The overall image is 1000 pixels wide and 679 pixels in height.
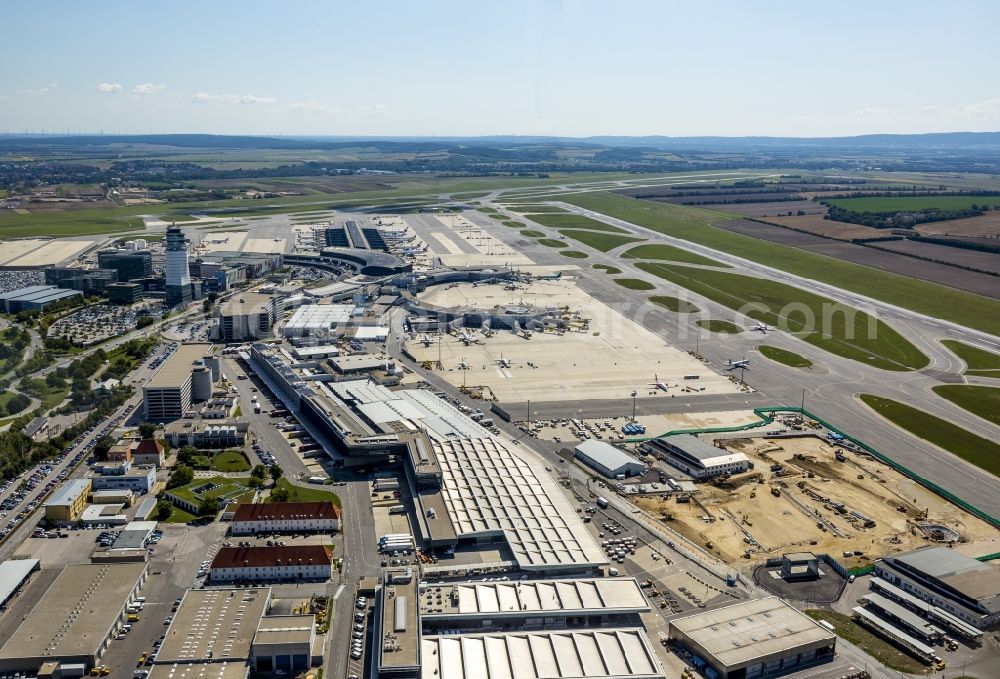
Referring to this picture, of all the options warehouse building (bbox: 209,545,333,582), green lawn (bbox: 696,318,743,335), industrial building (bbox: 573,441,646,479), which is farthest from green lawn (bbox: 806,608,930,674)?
green lawn (bbox: 696,318,743,335)

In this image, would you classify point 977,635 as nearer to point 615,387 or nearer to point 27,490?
point 615,387

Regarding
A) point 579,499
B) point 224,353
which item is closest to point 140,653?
point 579,499

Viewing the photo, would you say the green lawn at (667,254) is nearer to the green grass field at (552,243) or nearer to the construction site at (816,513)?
the green grass field at (552,243)

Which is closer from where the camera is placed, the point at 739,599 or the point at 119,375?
the point at 739,599

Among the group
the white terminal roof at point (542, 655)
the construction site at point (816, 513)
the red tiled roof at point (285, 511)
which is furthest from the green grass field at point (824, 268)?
the red tiled roof at point (285, 511)

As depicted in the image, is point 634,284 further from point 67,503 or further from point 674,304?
point 67,503

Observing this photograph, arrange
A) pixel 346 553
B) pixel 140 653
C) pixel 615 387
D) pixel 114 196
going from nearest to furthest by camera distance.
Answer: pixel 140 653
pixel 346 553
pixel 615 387
pixel 114 196
